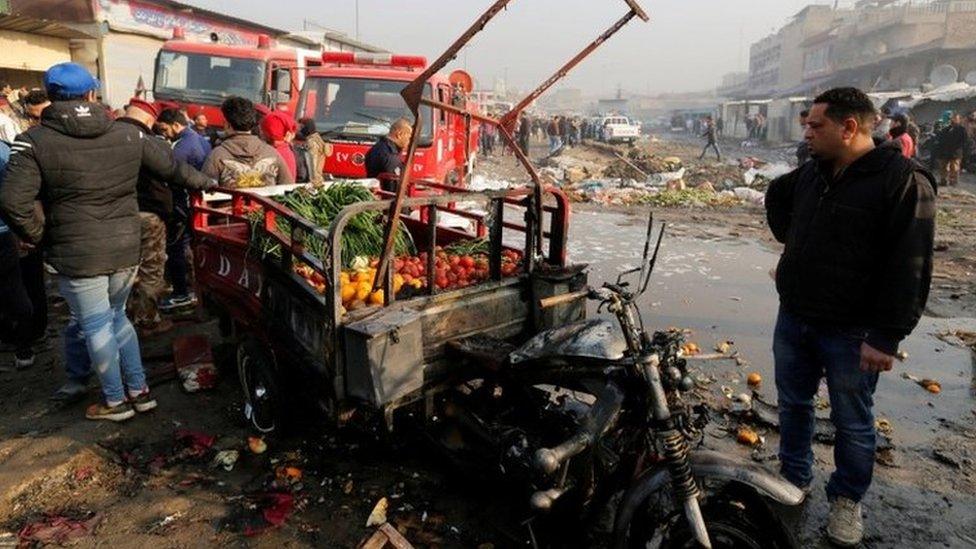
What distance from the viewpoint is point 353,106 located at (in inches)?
351

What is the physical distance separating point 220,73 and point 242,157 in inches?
250

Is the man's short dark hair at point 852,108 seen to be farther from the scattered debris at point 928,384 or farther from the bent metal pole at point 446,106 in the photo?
the scattered debris at point 928,384

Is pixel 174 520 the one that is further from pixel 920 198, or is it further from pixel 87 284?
pixel 920 198

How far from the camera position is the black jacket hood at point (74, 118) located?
11.9 ft

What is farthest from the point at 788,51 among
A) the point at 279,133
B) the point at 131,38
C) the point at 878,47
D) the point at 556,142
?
the point at 279,133

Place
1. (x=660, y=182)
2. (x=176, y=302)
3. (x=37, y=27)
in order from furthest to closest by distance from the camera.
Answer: (x=660, y=182), (x=37, y=27), (x=176, y=302)

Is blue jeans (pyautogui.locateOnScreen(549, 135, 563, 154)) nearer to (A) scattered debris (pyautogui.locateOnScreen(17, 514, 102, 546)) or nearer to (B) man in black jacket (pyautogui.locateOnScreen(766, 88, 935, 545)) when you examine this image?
(B) man in black jacket (pyautogui.locateOnScreen(766, 88, 935, 545))

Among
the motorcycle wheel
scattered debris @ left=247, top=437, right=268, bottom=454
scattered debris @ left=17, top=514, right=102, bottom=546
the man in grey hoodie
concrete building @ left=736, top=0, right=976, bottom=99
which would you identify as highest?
concrete building @ left=736, top=0, right=976, bottom=99

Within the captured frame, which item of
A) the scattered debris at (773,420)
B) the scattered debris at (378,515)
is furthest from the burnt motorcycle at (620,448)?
the scattered debris at (773,420)

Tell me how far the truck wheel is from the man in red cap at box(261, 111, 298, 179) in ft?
8.58

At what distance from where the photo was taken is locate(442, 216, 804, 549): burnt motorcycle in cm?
243

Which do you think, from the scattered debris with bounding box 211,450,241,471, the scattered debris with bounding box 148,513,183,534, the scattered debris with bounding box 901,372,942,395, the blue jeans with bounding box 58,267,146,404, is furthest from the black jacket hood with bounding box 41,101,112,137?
the scattered debris with bounding box 901,372,942,395

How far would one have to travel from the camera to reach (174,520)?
327cm

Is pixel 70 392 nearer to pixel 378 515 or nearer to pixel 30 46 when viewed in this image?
pixel 378 515
